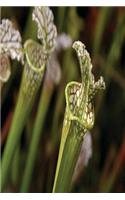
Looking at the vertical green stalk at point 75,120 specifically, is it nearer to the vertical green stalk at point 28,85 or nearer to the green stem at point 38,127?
the vertical green stalk at point 28,85

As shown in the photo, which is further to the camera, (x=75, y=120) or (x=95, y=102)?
(x=95, y=102)

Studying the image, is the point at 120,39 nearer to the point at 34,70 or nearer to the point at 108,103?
Result: the point at 108,103

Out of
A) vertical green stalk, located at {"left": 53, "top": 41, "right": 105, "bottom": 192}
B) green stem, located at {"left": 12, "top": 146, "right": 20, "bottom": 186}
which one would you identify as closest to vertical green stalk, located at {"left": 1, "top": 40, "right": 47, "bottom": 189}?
vertical green stalk, located at {"left": 53, "top": 41, "right": 105, "bottom": 192}

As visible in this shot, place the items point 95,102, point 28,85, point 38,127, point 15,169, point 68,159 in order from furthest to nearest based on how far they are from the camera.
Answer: point 95,102
point 15,169
point 38,127
point 28,85
point 68,159

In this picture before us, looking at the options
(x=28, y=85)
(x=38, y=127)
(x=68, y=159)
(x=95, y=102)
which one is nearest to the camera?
(x=68, y=159)

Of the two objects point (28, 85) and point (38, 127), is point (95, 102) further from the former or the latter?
point (28, 85)

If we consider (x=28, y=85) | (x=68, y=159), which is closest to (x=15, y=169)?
(x=28, y=85)

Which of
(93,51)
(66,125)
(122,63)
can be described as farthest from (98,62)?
(66,125)

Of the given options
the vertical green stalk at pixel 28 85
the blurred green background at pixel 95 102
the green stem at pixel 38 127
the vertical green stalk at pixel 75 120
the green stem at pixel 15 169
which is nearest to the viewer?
the vertical green stalk at pixel 75 120

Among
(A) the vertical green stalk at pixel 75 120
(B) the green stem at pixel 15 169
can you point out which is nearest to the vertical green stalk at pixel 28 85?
(A) the vertical green stalk at pixel 75 120
